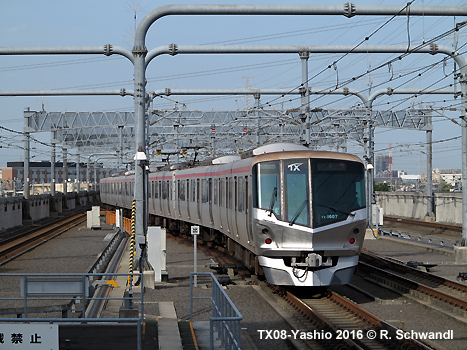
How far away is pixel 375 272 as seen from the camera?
61.2 feet

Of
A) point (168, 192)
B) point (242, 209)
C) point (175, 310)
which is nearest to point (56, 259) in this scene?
point (168, 192)

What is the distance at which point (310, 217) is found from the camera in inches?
569

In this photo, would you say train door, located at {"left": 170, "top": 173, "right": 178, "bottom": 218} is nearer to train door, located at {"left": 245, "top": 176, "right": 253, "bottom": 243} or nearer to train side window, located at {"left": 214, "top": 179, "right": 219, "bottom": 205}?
train side window, located at {"left": 214, "top": 179, "right": 219, "bottom": 205}

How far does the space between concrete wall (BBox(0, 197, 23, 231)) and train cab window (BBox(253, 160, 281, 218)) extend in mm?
25249

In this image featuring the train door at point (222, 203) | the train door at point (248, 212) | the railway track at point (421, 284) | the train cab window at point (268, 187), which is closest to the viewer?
the railway track at point (421, 284)

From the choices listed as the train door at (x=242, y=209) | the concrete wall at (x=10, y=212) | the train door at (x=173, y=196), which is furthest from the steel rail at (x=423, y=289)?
the concrete wall at (x=10, y=212)

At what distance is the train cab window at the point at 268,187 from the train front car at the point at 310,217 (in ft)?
0.07

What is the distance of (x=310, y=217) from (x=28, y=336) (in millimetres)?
7639

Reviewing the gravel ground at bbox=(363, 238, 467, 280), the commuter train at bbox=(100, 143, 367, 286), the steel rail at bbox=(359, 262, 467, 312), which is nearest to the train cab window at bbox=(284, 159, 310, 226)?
the commuter train at bbox=(100, 143, 367, 286)

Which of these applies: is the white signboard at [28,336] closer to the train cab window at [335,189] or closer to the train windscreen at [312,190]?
the train windscreen at [312,190]

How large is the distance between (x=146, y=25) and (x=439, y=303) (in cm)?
860

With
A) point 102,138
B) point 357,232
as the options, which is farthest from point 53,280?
point 102,138

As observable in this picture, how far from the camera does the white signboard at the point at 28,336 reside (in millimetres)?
7914

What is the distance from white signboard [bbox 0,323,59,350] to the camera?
26.0 feet
